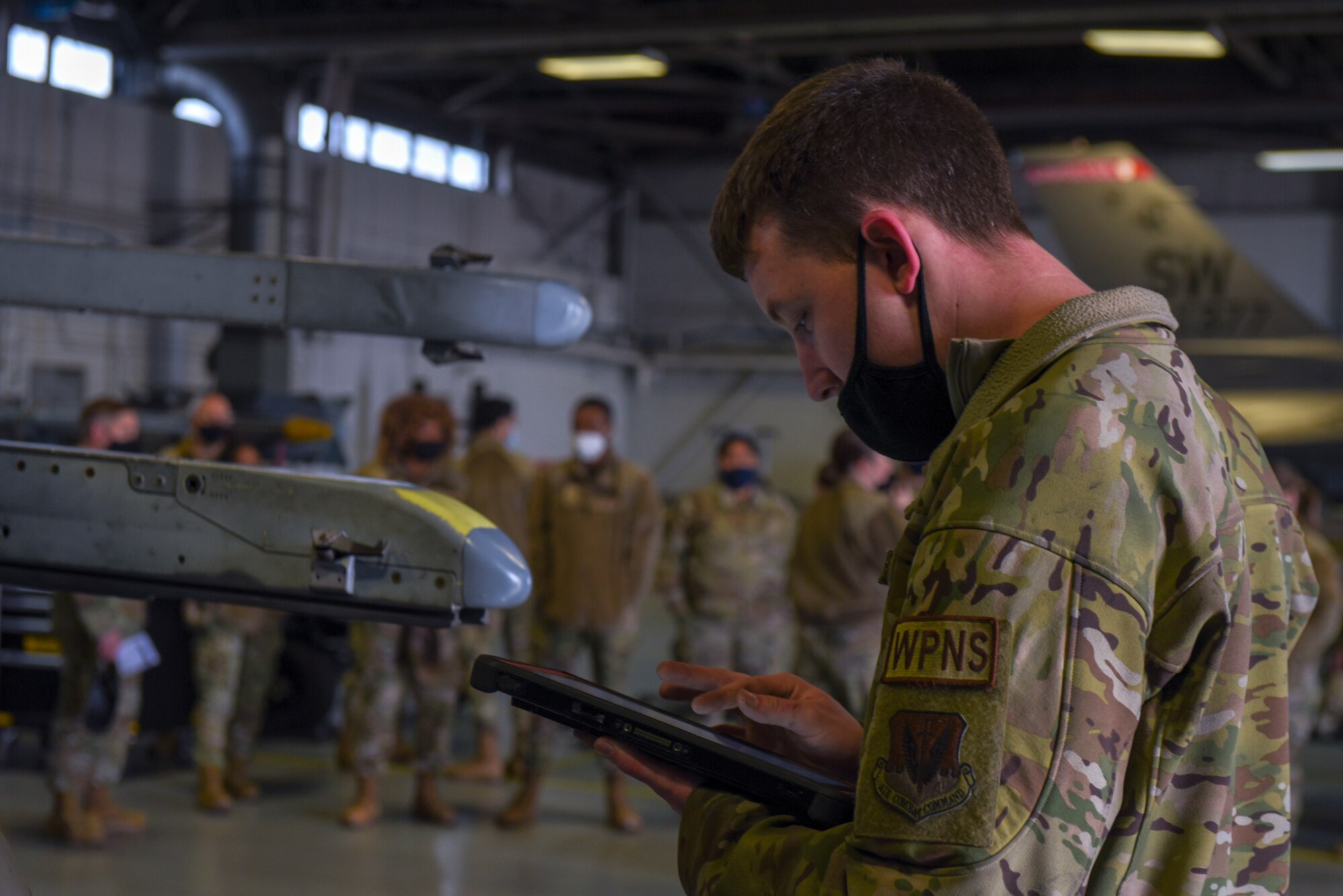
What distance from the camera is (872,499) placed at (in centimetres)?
511

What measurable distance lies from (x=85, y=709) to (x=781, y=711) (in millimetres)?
4282

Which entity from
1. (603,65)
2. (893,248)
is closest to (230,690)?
(893,248)

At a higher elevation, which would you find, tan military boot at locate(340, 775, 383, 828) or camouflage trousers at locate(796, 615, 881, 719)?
camouflage trousers at locate(796, 615, 881, 719)

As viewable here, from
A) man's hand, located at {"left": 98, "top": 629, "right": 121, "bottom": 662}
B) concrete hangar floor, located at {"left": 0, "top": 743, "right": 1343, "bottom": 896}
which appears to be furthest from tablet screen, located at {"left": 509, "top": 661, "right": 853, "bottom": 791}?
man's hand, located at {"left": 98, "top": 629, "right": 121, "bottom": 662}

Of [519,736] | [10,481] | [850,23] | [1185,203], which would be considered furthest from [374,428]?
[10,481]

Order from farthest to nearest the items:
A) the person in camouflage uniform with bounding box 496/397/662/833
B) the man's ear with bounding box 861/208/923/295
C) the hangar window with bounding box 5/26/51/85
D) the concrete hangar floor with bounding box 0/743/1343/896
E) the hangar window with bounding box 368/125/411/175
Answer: the hangar window with bounding box 368/125/411/175, the hangar window with bounding box 5/26/51/85, the person in camouflage uniform with bounding box 496/397/662/833, the concrete hangar floor with bounding box 0/743/1343/896, the man's ear with bounding box 861/208/923/295

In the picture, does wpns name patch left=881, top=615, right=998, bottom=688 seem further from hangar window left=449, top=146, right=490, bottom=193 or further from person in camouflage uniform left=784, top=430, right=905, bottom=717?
hangar window left=449, top=146, right=490, bottom=193

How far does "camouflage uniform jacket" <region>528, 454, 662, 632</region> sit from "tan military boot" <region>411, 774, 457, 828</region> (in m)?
0.85

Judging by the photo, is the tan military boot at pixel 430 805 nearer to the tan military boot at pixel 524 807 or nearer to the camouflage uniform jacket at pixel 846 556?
the tan military boot at pixel 524 807

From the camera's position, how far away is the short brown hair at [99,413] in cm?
491

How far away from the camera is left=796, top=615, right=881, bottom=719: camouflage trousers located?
16.6ft

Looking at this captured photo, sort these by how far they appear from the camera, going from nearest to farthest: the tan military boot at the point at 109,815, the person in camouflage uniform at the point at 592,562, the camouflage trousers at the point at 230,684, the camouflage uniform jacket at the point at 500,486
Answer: the tan military boot at the point at 109,815 → the camouflage trousers at the point at 230,684 → the person in camouflage uniform at the point at 592,562 → the camouflage uniform jacket at the point at 500,486

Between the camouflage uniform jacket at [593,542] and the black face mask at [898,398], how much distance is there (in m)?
4.28

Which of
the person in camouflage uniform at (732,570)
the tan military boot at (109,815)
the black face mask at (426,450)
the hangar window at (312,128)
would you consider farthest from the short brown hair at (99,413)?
the hangar window at (312,128)
